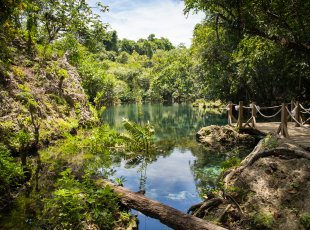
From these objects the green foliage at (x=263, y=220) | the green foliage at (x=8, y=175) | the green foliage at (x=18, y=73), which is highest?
the green foliage at (x=18, y=73)

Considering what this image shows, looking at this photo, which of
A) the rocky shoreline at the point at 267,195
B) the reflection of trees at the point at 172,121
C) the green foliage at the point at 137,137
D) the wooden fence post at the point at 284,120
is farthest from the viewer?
the reflection of trees at the point at 172,121

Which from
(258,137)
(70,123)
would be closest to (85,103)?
(70,123)

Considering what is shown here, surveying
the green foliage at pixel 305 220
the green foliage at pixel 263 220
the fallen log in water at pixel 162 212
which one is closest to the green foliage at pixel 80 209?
the fallen log in water at pixel 162 212

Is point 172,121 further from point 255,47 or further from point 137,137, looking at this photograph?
point 255,47

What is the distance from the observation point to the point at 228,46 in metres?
28.9

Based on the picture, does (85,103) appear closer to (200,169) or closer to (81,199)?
(200,169)

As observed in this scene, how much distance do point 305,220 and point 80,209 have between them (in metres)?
4.26

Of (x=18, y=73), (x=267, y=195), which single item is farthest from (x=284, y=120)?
(x=18, y=73)

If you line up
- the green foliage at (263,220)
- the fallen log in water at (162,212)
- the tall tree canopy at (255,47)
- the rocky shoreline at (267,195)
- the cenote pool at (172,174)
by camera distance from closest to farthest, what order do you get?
the fallen log in water at (162,212)
the green foliage at (263,220)
the rocky shoreline at (267,195)
the cenote pool at (172,174)
the tall tree canopy at (255,47)

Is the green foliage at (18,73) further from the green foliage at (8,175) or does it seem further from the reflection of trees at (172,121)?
the reflection of trees at (172,121)

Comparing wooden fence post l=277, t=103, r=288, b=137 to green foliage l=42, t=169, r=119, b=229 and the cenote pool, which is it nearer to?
the cenote pool

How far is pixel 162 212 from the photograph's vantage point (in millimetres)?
5801

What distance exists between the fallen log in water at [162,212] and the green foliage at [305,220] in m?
1.64

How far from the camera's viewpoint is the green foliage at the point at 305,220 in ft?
17.6
